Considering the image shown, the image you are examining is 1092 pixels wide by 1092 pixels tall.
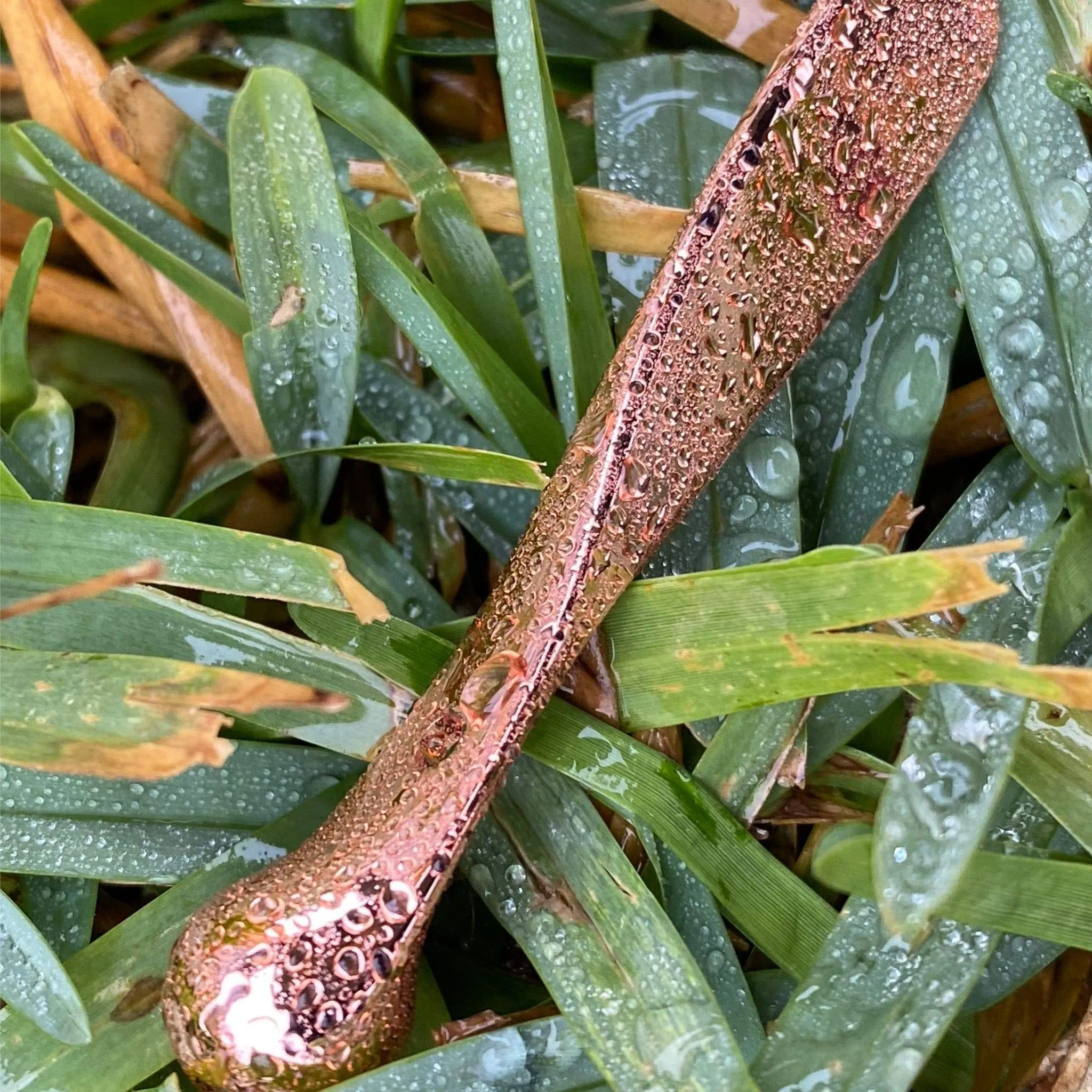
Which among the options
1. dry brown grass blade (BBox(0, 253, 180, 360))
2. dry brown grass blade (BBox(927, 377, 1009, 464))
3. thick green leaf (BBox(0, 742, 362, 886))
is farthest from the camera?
dry brown grass blade (BBox(0, 253, 180, 360))

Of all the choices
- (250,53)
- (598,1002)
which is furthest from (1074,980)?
(250,53)

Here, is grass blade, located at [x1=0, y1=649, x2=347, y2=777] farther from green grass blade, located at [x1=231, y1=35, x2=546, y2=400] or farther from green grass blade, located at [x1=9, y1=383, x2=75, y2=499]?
green grass blade, located at [x1=231, y1=35, x2=546, y2=400]

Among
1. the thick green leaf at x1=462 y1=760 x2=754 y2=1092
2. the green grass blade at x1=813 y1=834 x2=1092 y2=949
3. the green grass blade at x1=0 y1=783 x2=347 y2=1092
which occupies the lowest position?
the green grass blade at x1=0 y1=783 x2=347 y2=1092

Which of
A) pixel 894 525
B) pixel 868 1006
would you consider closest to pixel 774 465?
pixel 894 525

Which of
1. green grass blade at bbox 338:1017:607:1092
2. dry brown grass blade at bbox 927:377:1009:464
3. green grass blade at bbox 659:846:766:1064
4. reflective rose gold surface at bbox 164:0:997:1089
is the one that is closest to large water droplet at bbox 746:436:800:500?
reflective rose gold surface at bbox 164:0:997:1089

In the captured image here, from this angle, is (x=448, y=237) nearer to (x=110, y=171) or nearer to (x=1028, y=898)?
(x=110, y=171)

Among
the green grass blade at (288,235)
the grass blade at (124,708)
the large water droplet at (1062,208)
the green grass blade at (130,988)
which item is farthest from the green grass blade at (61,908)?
the large water droplet at (1062,208)

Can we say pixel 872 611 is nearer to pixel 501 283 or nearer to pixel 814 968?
pixel 814 968
